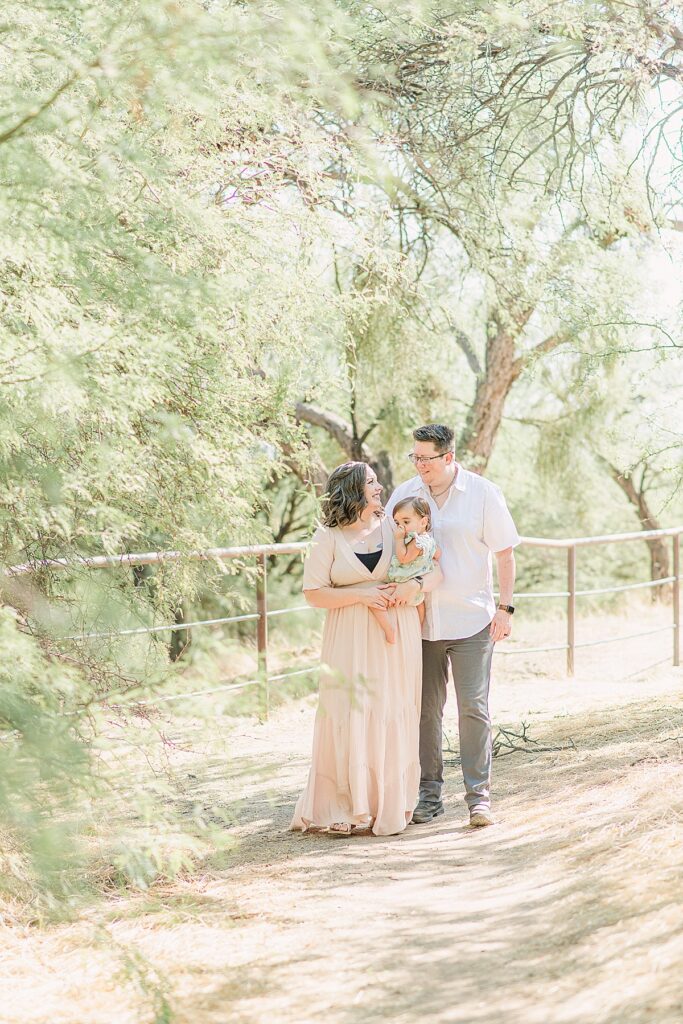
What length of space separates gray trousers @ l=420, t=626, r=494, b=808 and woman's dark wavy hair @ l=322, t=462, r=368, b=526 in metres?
0.63

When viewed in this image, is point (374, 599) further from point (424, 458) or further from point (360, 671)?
point (424, 458)

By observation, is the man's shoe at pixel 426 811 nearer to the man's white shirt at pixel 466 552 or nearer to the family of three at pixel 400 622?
the family of three at pixel 400 622

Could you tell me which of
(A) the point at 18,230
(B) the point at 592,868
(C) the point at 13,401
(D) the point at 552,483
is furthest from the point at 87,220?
(D) the point at 552,483

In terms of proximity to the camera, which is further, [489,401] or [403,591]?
[489,401]

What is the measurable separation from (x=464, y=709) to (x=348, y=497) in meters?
0.96

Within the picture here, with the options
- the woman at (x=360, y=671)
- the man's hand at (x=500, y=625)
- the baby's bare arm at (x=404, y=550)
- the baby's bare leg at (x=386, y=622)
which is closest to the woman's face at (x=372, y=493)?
the woman at (x=360, y=671)

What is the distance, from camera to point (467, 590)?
4785mm

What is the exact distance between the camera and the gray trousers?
4.77 meters

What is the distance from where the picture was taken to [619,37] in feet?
17.7

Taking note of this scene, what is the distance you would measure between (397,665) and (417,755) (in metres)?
0.37

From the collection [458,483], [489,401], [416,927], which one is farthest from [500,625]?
[489,401]

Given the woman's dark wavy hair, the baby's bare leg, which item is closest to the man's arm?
the baby's bare leg

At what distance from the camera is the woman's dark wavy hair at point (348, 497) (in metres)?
4.67

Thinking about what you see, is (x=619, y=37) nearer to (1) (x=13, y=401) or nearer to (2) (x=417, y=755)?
(2) (x=417, y=755)
